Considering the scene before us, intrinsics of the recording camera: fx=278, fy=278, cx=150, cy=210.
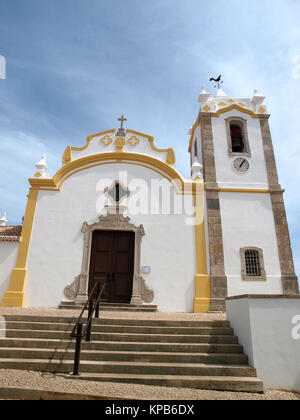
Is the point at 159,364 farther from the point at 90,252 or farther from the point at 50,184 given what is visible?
the point at 50,184

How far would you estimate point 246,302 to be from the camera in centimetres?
533

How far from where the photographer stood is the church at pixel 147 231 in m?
9.46

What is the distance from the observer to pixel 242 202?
1084 cm

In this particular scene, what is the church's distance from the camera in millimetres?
9461

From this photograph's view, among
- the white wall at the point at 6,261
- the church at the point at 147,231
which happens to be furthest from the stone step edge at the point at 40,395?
the white wall at the point at 6,261

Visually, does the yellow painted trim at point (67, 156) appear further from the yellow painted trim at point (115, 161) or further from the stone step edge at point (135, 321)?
the stone step edge at point (135, 321)

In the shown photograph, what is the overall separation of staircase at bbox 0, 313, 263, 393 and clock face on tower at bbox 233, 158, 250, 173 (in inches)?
281

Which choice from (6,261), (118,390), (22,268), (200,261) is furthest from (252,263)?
(6,261)

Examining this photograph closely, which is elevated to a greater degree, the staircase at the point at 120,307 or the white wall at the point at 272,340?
the staircase at the point at 120,307

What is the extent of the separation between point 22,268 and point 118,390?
6.77m

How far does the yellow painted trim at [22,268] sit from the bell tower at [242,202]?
20.9 ft

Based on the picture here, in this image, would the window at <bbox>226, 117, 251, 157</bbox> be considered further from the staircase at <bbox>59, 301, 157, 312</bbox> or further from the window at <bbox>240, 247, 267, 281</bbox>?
the staircase at <bbox>59, 301, 157, 312</bbox>

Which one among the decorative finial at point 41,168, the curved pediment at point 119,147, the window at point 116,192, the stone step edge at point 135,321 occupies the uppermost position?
the curved pediment at point 119,147
